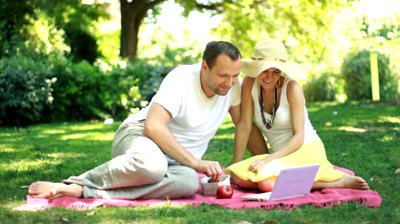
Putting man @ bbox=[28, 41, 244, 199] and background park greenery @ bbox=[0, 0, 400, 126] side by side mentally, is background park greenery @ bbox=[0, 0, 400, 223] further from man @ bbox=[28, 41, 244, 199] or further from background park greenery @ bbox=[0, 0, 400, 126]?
man @ bbox=[28, 41, 244, 199]

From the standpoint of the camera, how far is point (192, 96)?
15.8 feet

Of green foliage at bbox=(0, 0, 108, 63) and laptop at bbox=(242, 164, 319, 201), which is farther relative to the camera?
green foliage at bbox=(0, 0, 108, 63)

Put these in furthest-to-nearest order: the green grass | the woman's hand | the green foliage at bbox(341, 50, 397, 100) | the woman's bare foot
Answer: the green foliage at bbox(341, 50, 397, 100)
the woman's hand
the woman's bare foot
the green grass

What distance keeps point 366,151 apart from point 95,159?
2673mm

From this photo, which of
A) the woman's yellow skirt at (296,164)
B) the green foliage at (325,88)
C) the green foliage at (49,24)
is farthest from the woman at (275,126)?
the green foliage at (325,88)

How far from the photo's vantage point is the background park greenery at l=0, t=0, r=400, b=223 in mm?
5062

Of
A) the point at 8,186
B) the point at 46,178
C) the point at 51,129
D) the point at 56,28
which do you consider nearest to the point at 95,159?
the point at 46,178

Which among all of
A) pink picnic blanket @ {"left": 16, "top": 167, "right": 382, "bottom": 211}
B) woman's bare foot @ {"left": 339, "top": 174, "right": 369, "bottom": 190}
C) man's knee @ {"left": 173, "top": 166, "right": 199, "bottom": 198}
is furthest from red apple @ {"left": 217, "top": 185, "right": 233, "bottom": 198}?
woman's bare foot @ {"left": 339, "top": 174, "right": 369, "bottom": 190}

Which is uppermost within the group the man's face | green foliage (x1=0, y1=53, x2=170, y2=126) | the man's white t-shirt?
the man's face

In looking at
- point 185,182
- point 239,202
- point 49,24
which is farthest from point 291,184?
point 49,24

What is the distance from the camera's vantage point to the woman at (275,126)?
4.77m

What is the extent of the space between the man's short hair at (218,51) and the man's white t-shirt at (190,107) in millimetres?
241

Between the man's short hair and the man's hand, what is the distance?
65cm

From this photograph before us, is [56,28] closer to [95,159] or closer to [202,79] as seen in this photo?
[95,159]
